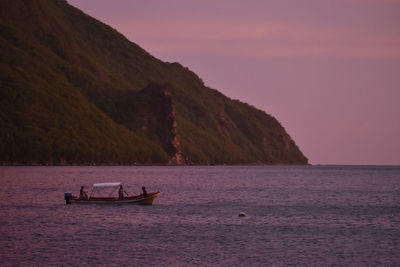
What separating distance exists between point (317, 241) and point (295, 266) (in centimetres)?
1567

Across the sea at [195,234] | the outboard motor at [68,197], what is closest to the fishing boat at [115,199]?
the outboard motor at [68,197]

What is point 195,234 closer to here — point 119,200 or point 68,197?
point 119,200

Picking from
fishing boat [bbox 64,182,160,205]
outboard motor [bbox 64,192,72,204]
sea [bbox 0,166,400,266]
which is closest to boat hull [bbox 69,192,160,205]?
fishing boat [bbox 64,182,160,205]

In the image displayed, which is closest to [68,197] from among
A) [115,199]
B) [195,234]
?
[115,199]

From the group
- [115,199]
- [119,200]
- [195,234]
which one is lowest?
[195,234]

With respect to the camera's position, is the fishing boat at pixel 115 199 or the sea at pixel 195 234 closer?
the sea at pixel 195 234

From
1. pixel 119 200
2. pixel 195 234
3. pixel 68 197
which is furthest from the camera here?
pixel 68 197

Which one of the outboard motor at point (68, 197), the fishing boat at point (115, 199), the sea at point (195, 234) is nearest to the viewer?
the sea at point (195, 234)

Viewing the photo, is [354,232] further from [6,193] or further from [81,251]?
[6,193]

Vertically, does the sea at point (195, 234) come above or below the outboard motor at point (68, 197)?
below

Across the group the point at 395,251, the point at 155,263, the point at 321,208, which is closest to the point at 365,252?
the point at 395,251

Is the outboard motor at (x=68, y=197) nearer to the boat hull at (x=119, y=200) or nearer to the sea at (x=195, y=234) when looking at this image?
the boat hull at (x=119, y=200)

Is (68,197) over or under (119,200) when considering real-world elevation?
over

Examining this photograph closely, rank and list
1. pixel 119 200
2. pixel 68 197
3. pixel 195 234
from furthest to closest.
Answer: pixel 68 197, pixel 119 200, pixel 195 234
